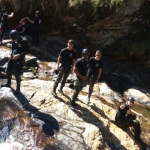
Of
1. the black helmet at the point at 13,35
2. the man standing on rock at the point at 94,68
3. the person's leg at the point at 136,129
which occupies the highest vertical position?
the black helmet at the point at 13,35

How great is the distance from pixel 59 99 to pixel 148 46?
26.2ft

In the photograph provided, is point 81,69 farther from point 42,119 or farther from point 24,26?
point 24,26

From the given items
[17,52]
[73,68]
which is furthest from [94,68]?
[17,52]

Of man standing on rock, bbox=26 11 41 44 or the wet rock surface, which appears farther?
man standing on rock, bbox=26 11 41 44

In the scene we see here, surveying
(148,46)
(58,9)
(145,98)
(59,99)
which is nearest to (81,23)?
(58,9)

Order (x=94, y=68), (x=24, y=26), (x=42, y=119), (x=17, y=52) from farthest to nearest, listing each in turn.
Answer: (x=24, y=26), (x=94, y=68), (x=17, y=52), (x=42, y=119)

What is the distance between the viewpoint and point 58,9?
55.9ft

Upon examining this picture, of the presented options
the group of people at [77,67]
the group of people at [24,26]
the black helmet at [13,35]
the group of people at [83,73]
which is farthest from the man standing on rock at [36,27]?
the black helmet at [13,35]

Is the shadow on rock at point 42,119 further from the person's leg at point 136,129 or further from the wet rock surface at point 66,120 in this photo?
the person's leg at point 136,129

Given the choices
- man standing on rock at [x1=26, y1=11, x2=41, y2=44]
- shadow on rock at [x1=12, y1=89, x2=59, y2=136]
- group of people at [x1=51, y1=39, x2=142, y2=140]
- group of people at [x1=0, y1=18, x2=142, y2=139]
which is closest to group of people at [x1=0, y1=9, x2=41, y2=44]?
man standing on rock at [x1=26, y1=11, x2=41, y2=44]

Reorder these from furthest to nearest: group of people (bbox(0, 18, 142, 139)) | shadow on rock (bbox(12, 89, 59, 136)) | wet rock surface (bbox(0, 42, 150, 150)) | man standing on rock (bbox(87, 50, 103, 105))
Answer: man standing on rock (bbox(87, 50, 103, 105)) → group of people (bbox(0, 18, 142, 139)) → shadow on rock (bbox(12, 89, 59, 136)) → wet rock surface (bbox(0, 42, 150, 150))

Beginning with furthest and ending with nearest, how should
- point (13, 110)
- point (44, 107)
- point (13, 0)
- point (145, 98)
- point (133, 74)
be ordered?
1. point (13, 0)
2. point (133, 74)
3. point (145, 98)
4. point (44, 107)
5. point (13, 110)

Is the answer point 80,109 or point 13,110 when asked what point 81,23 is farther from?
point 13,110

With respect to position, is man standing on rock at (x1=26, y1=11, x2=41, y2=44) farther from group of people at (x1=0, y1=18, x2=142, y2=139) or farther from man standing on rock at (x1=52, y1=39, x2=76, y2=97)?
man standing on rock at (x1=52, y1=39, x2=76, y2=97)
